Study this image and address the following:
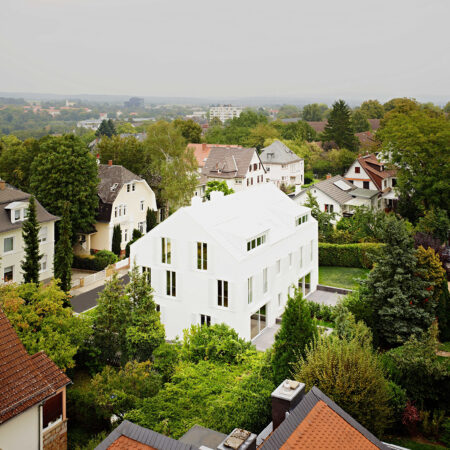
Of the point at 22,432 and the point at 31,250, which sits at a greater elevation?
the point at 31,250

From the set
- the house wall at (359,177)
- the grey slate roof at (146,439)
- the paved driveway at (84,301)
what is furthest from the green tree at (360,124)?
the grey slate roof at (146,439)

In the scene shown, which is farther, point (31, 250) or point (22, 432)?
point (31, 250)

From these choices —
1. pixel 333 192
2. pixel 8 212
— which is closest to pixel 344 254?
pixel 333 192

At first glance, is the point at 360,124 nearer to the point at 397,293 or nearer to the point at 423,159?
the point at 423,159

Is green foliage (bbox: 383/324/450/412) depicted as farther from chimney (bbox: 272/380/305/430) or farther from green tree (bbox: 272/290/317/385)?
chimney (bbox: 272/380/305/430)

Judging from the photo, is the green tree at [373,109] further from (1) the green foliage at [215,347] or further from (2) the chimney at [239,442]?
(2) the chimney at [239,442]
